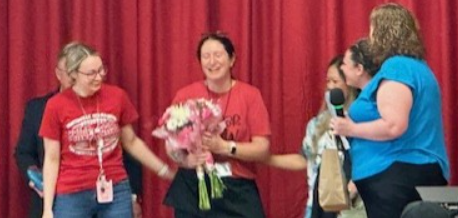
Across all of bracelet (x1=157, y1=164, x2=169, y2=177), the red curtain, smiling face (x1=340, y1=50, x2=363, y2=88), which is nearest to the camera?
smiling face (x1=340, y1=50, x2=363, y2=88)

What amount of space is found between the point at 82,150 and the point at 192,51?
0.92m

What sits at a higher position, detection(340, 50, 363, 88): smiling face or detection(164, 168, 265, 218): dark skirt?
detection(340, 50, 363, 88): smiling face

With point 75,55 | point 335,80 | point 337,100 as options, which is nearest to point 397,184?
point 337,100

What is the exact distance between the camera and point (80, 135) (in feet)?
15.1

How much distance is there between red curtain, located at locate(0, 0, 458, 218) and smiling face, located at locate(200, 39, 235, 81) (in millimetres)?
435

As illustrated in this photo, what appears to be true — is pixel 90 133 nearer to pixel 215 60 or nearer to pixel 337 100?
pixel 215 60

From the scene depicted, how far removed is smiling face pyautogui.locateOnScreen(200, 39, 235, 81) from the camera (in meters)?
4.66

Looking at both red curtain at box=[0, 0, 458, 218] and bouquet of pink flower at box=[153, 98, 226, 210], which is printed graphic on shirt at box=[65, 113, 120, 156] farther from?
red curtain at box=[0, 0, 458, 218]

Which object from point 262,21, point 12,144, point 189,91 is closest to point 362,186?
point 189,91

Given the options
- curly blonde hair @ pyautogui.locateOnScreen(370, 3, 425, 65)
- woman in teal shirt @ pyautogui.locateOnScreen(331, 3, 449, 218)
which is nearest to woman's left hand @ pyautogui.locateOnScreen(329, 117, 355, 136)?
woman in teal shirt @ pyautogui.locateOnScreen(331, 3, 449, 218)

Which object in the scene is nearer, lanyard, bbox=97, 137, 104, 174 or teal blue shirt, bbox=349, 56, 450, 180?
teal blue shirt, bbox=349, 56, 450, 180

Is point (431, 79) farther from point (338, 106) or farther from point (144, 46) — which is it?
point (144, 46)

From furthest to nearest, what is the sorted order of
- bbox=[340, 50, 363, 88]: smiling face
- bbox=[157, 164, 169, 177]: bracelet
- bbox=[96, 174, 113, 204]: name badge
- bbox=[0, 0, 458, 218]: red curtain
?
bbox=[0, 0, 458, 218]: red curtain, bbox=[157, 164, 169, 177]: bracelet, bbox=[96, 174, 113, 204]: name badge, bbox=[340, 50, 363, 88]: smiling face

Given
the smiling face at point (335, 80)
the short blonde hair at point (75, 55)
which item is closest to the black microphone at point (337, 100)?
the smiling face at point (335, 80)
